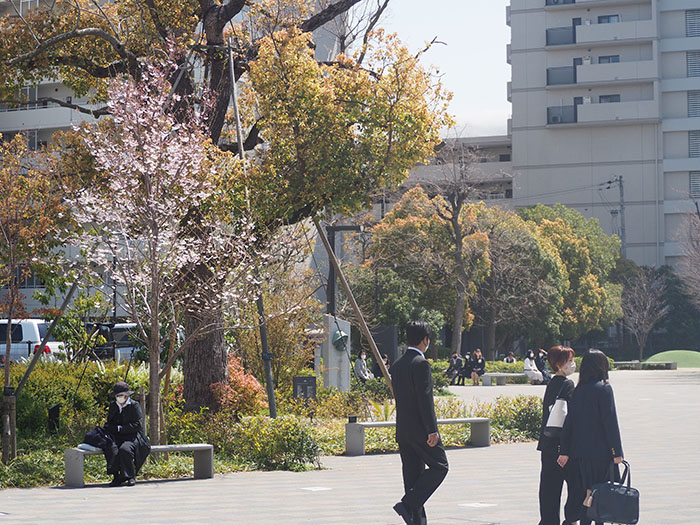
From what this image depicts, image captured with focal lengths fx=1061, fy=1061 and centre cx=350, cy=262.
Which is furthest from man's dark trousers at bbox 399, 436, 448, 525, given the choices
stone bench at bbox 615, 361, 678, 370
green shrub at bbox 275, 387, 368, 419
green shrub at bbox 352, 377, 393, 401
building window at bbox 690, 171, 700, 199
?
building window at bbox 690, 171, 700, 199

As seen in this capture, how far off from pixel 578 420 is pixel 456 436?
9758 millimetres

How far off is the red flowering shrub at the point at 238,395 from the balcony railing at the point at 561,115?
60.7 m

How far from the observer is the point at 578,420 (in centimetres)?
777

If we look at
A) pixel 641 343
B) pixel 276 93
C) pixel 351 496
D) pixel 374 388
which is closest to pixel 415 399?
pixel 351 496

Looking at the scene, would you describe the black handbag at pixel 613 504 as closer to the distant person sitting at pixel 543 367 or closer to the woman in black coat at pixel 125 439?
the woman in black coat at pixel 125 439

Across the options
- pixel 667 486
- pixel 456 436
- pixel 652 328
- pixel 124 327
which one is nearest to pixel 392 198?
pixel 124 327

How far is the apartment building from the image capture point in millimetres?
74500

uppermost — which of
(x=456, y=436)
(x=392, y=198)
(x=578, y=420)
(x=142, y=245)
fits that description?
(x=392, y=198)

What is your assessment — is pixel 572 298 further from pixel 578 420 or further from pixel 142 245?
pixel 578 420

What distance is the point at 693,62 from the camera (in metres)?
75.9

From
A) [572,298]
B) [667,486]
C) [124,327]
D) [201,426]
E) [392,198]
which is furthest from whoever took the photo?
[572,298]

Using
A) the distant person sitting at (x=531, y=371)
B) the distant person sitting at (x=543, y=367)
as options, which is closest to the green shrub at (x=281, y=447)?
the distant person sitting at (x=531, y=371)

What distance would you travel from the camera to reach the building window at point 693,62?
75.7m

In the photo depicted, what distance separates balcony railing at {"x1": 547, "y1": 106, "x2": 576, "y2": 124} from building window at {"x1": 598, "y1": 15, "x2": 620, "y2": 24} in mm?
6605
